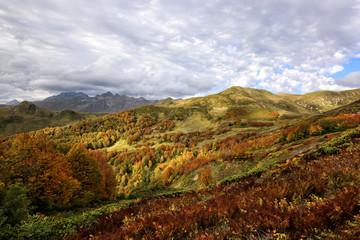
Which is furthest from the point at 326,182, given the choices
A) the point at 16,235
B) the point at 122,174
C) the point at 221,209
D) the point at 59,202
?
the point at 122,174

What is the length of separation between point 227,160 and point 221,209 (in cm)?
3982

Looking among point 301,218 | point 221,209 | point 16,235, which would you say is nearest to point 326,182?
point 301,218

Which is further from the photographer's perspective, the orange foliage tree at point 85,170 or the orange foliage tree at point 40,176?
the orange foliage tree at point 85,170

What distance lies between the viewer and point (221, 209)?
6.05 meters

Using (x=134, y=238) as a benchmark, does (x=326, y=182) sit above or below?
above

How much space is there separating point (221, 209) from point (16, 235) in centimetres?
886

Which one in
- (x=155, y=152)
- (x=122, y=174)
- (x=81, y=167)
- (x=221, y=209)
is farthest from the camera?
(x=155, y=152)

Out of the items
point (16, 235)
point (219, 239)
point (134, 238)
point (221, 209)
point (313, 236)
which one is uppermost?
point (313, 236)

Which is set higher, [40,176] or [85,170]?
[40,176]

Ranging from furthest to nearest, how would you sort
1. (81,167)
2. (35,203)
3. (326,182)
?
(81,167)
(35,203)
(326,182)

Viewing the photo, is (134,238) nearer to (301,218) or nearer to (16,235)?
(301,218)

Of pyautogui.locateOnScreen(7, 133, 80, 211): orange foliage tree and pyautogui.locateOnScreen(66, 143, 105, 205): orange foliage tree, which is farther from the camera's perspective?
pyautogui.locateOnScreen(66, 143, 105, 205): orange foliage tree

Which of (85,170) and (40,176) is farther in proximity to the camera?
(85,170)

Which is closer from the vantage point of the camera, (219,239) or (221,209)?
(219,239)
